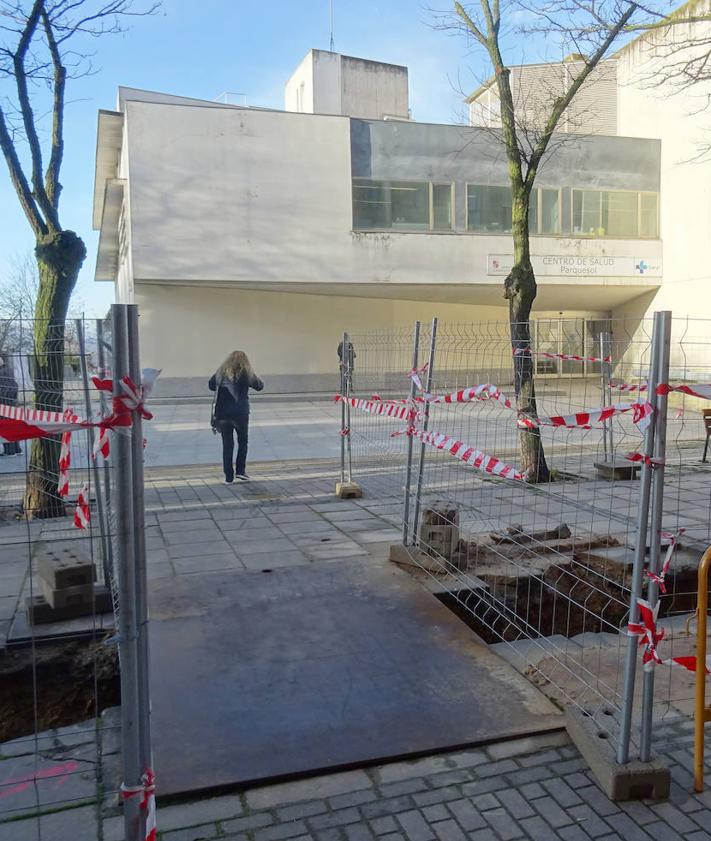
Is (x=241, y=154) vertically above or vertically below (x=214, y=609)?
above

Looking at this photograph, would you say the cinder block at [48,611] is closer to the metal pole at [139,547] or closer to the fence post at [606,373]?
the metal pole at [139,547]

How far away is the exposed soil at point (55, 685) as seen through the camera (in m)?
3.94

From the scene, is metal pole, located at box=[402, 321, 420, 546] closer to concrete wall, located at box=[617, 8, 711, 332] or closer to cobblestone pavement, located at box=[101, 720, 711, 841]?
cobblestone pavement, located at box=[101, 720, 711, 841]

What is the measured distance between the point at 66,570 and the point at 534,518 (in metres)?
4.39

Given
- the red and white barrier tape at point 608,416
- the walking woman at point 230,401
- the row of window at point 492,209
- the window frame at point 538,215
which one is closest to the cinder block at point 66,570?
the red and white barrier tape at point 608,416

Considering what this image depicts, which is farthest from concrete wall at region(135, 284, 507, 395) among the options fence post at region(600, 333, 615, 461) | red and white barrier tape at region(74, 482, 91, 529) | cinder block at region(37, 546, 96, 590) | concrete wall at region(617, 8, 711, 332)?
cinder block at region(37, 546, 96, 590)

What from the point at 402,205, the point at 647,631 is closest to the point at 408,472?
the point at 647,631

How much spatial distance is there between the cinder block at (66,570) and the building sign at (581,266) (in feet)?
69.9

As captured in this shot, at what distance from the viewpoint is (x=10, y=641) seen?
168 inches

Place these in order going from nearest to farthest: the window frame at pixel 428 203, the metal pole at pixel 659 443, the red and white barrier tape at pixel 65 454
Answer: the metal pole at pixel 659 443, the red and white barrier tape at pixel 65 454, the window frame at pixel 428 203

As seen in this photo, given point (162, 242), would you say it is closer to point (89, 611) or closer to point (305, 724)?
point (89, 611)

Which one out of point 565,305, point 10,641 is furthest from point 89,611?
point 565,305

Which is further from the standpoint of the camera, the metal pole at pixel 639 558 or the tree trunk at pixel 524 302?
the tree trunk at pixel 524 302

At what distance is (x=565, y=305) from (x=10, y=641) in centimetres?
2660
